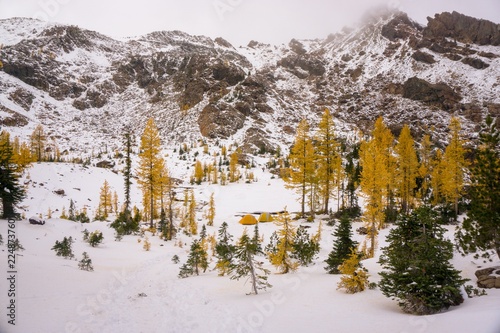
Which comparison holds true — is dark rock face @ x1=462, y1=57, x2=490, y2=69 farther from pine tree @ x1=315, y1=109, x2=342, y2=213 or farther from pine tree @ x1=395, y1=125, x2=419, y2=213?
pine tree @ x1=315, y1=109, x2=342, y2=213

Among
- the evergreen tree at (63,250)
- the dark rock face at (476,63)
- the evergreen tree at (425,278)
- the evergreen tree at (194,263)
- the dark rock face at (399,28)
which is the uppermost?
the dark rock face at (399,28)

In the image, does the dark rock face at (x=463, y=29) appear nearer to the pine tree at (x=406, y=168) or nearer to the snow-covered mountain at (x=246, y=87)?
the snow-covered mountain at (x=246, y=87)

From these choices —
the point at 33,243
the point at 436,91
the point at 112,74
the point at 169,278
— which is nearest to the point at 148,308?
the point at 169,278

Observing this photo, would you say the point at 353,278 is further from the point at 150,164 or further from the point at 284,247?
the point at 150,164

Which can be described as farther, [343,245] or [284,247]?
[284,247]

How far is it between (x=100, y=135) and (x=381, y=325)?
138758 mm

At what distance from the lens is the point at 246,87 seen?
13625cm

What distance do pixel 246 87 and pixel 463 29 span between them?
128m

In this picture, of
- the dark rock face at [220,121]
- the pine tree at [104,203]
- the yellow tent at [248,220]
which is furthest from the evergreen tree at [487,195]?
the dark rock face at [220,121]

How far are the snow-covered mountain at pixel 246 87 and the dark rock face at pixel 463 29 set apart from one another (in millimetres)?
536

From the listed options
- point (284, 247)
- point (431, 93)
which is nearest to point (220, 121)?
point (431, 93)

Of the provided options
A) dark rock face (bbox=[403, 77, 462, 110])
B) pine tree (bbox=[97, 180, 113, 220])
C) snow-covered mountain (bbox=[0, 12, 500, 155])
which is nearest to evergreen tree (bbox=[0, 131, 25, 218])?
pine tree (bbox=[97, 180, 113, 220])

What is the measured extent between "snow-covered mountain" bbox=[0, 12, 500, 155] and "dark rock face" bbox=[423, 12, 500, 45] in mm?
536

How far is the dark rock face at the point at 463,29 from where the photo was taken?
141 metres
